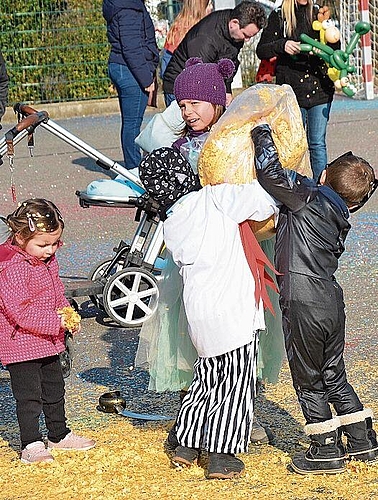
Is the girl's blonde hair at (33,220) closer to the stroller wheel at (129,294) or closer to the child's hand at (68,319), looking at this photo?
the child's hand at (68,319)

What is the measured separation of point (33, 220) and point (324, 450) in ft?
4.84

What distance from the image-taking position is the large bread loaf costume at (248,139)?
13.0 ft

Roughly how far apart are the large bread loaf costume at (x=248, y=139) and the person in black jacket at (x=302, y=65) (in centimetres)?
472

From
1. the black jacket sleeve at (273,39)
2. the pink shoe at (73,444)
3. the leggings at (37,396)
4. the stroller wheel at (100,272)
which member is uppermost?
the black jacket sleeve at (273,39)

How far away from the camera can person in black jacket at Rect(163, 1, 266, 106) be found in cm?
795

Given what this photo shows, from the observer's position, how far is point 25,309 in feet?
13.9

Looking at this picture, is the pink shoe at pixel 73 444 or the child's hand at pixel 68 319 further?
the pink shoe at pixel 73 444

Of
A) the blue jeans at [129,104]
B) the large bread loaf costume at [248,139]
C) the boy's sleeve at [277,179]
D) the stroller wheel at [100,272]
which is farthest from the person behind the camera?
the blue jeans at [129,104]

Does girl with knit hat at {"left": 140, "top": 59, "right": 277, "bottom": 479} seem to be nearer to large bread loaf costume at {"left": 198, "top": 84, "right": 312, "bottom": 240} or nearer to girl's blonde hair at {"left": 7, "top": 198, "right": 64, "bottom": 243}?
large bread loaf costume at {"left": 198, "top": 84, "right": 312, "bottom": 240}

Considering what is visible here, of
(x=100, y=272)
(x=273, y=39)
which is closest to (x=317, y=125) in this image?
(x=273, y=39)

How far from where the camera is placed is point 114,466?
14.0 feet

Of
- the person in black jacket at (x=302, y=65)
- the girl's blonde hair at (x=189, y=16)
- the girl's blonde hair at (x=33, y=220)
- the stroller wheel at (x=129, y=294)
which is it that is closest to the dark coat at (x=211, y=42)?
the girl's blonde hair at (x=189, y=16)

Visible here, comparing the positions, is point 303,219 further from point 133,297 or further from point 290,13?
point 290,13

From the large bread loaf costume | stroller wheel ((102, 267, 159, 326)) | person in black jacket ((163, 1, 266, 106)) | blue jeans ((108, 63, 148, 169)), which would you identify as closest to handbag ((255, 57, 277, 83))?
person in black jacket ((163, 1, 266, 106))
